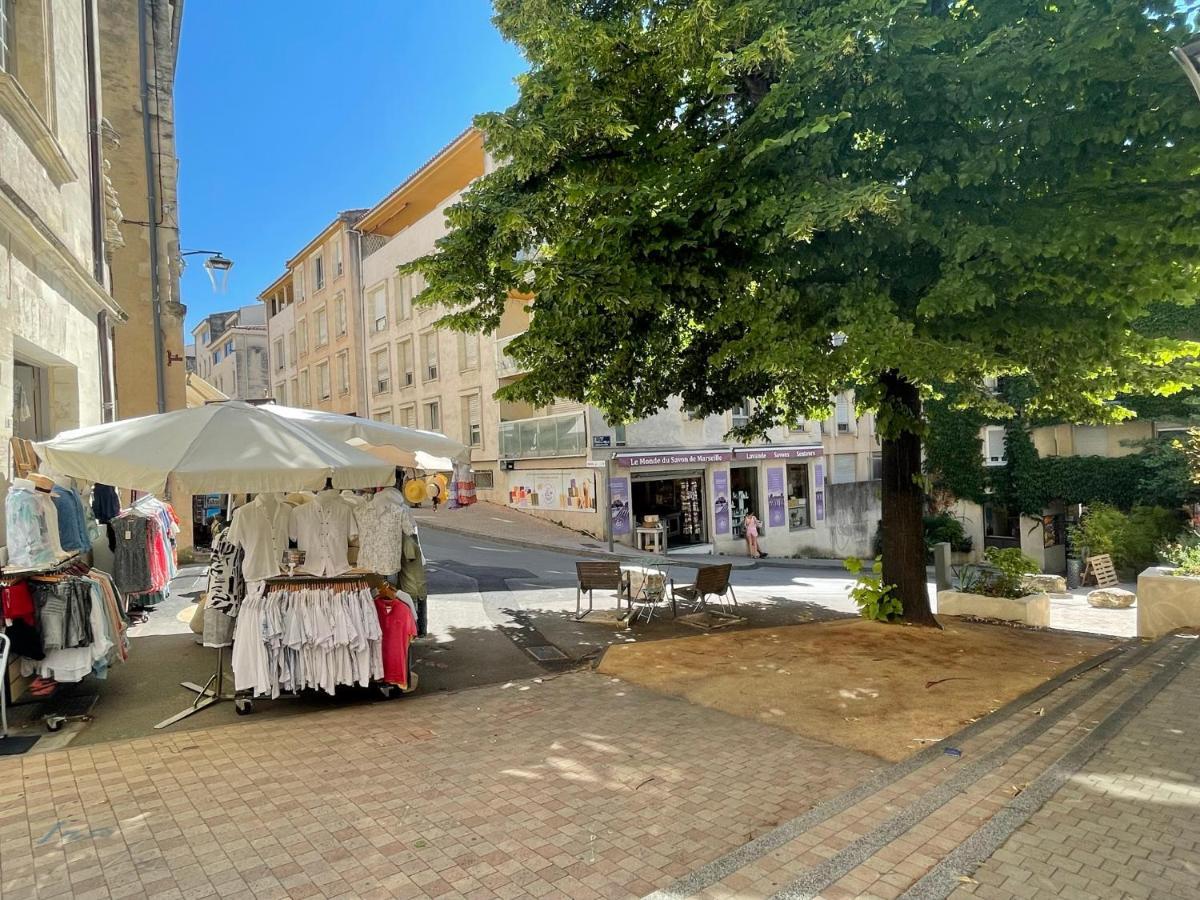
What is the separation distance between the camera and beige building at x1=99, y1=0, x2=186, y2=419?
15477 mm

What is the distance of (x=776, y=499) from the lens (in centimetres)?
2750

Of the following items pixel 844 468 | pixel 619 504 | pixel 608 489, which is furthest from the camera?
pixel 844 468

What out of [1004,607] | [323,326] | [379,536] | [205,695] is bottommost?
[1004,607]

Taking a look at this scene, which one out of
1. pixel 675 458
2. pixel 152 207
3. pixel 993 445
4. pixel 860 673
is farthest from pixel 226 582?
pixel 993 445

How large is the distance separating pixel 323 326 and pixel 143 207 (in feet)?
78.3

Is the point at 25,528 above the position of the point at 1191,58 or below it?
below

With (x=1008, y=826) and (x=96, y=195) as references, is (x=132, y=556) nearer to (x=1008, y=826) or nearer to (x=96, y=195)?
(x=96, y=195)

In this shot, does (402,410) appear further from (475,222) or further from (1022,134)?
(1022,134)

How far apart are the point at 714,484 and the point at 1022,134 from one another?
1977 centimetres

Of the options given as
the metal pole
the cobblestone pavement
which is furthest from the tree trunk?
the metal pole

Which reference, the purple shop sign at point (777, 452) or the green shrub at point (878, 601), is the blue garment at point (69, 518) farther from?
the purple shop sign at point (777, 452)

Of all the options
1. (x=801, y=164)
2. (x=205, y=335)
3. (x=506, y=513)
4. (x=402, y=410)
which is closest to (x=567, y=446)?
(x=506, y=513)

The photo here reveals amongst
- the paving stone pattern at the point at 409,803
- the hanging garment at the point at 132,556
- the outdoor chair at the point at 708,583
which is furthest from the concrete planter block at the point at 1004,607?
the hanging garment at the point at 132,556

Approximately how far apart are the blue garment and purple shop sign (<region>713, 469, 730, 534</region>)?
21.1 metres
